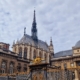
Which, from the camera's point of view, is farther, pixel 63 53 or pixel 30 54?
pixel 63 53

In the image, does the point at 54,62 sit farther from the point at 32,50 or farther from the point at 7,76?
the point at 7,76

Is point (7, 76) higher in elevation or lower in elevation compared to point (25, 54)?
lower

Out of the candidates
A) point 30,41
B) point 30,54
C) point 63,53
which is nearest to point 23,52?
point 30,54

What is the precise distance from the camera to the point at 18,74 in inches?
1203

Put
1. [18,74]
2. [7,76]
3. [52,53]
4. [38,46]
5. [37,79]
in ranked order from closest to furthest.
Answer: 1. [37,79]
2. [18,74]
3. [7,76]
4. [38,46]
5. [52,53]

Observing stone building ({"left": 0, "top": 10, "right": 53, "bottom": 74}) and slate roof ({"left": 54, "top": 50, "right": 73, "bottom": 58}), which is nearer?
stone building ({"left": 0, "top": 10, "right": 53, "bottom": 74})

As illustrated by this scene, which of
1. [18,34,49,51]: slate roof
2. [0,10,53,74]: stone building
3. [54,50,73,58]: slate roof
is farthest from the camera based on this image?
[54,50,73,58]: slate roof

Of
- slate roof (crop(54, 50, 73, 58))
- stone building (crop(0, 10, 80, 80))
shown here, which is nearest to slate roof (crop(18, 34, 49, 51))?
stone building (crop(0, 10, 80, 80))

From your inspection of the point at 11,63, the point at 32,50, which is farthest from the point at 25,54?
the point at 11,63

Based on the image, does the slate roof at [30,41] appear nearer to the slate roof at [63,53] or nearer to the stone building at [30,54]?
the stone building at [30,54]

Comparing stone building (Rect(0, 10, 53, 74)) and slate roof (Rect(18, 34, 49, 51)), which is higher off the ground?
slate roof (Rect(18, 34, 49, 51))

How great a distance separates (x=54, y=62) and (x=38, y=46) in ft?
29.6

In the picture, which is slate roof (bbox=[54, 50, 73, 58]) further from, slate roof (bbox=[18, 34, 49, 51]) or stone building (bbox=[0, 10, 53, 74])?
slate roof (bbox=[18, 34, 49, 51])

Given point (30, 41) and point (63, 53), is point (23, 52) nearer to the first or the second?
point (30, 41)
